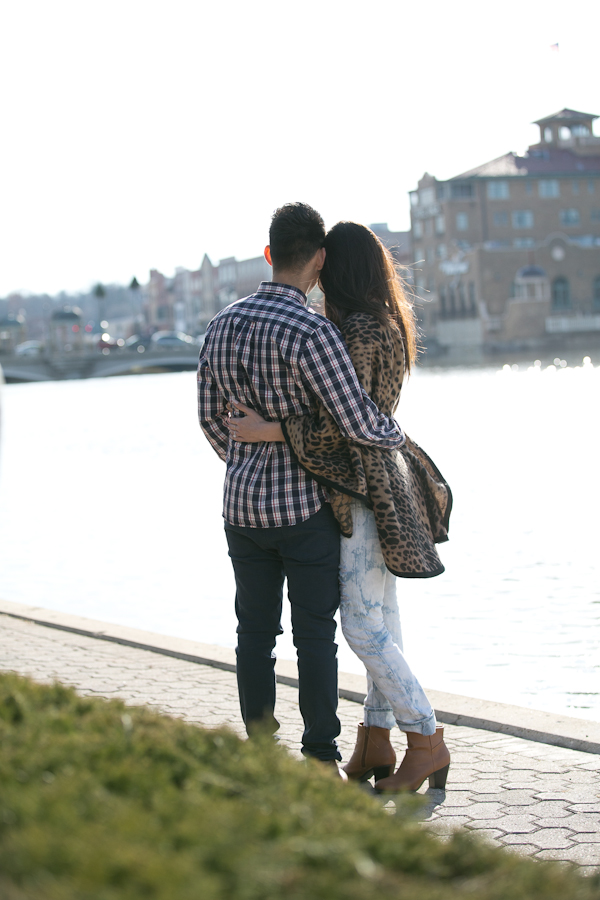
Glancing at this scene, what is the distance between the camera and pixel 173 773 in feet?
5.14

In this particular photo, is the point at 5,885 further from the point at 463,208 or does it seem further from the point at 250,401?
the point at 463,208

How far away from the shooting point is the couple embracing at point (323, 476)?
10.9 ft

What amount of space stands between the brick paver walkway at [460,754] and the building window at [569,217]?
93167mm

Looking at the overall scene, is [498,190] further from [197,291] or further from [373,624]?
[373,624]

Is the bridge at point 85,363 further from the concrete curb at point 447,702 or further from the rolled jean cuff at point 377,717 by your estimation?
the rolled jean cuff at point 377,717

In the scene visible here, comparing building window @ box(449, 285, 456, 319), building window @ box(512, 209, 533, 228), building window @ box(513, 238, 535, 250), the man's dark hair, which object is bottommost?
the man's dark hair

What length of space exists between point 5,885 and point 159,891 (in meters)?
0.16

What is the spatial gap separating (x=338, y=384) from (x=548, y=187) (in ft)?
308

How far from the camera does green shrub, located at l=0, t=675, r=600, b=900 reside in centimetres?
115

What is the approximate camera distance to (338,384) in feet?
10.8

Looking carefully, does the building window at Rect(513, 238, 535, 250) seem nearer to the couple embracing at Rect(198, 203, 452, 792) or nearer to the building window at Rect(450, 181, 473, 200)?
the building window at Rect(450, 181, 473, 200)

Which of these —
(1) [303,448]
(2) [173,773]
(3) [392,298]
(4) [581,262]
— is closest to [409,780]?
(1) [303,448]

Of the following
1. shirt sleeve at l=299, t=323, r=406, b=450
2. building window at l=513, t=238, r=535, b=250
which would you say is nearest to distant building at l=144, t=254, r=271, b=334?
building window at l=513, t=238, r=535, b=250

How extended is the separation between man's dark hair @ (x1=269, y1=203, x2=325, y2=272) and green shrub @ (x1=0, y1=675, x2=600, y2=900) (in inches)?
78.3
